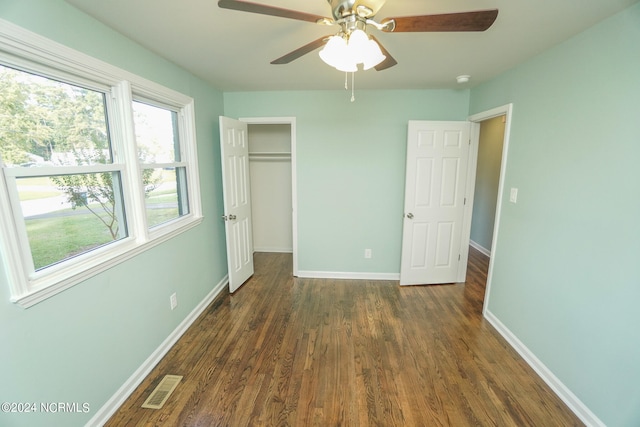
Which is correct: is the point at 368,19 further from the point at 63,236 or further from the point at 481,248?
the point at 481,248

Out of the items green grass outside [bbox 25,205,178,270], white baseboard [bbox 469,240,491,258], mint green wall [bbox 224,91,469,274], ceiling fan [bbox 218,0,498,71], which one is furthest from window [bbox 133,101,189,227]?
white baseboard [bbox 469,240,491,258]

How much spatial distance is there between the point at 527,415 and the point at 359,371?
106 centimetres

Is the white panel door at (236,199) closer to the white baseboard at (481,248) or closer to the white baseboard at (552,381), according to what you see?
the white baseboard at (552,381)

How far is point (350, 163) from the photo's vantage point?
3.24m

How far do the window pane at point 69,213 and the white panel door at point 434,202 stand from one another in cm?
282

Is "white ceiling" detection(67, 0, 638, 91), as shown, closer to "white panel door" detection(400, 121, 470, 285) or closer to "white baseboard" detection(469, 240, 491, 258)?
"white panel door" detection(400, 121, 470, 285)

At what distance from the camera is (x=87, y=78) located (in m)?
1.51

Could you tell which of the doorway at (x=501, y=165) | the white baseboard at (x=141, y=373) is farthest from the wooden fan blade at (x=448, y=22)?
the white baseboard at (x=141, y=373)

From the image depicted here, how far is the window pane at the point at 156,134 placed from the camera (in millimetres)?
1967

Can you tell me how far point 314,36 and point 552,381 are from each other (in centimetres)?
291

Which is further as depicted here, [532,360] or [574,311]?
[532,360]

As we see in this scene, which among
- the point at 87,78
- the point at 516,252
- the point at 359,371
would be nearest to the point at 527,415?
the point at 359,371

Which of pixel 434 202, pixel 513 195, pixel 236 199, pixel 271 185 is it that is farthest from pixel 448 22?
pixel 271 185

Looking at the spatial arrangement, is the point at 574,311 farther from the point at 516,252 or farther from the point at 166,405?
the point at 166,405
